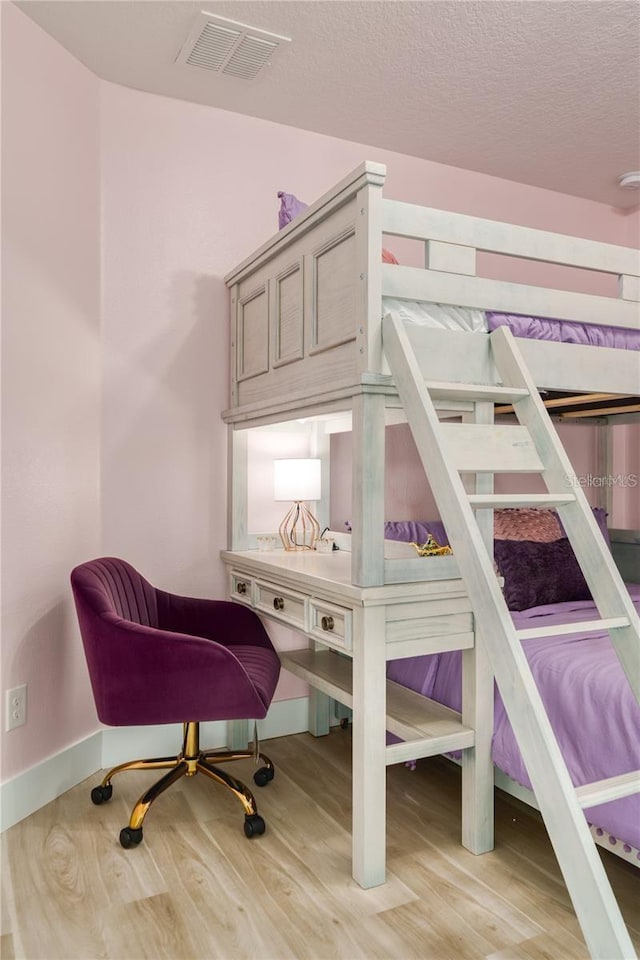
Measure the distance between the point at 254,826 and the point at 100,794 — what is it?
60cm

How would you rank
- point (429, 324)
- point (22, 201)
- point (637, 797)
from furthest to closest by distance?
point (22, 201) < point (429, 324) < point (637, 797)

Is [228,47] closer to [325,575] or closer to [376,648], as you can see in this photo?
[325,575]

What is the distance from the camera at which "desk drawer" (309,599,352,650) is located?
206cm

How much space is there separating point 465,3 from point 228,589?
7.86 feet

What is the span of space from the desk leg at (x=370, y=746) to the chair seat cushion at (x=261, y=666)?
0.40 metres

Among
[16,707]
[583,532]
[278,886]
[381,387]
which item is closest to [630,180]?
[381,387]

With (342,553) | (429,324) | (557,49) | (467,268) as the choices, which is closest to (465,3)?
(557,49)

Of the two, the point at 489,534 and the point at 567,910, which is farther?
the point at 489,534

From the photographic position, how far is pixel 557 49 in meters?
2.68

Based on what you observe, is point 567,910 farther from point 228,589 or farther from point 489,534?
point 228,589

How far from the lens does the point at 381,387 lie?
2.02 meters

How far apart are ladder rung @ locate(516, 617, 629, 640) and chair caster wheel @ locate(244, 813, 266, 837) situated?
43.9 inches

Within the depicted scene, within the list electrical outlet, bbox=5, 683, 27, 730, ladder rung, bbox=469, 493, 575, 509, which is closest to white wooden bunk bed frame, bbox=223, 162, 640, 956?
ladder rung, bbox=469, 493, 575, 509

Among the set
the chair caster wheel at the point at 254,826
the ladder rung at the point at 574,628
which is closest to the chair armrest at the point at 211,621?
the chair caster wheel at the point at 254,826
